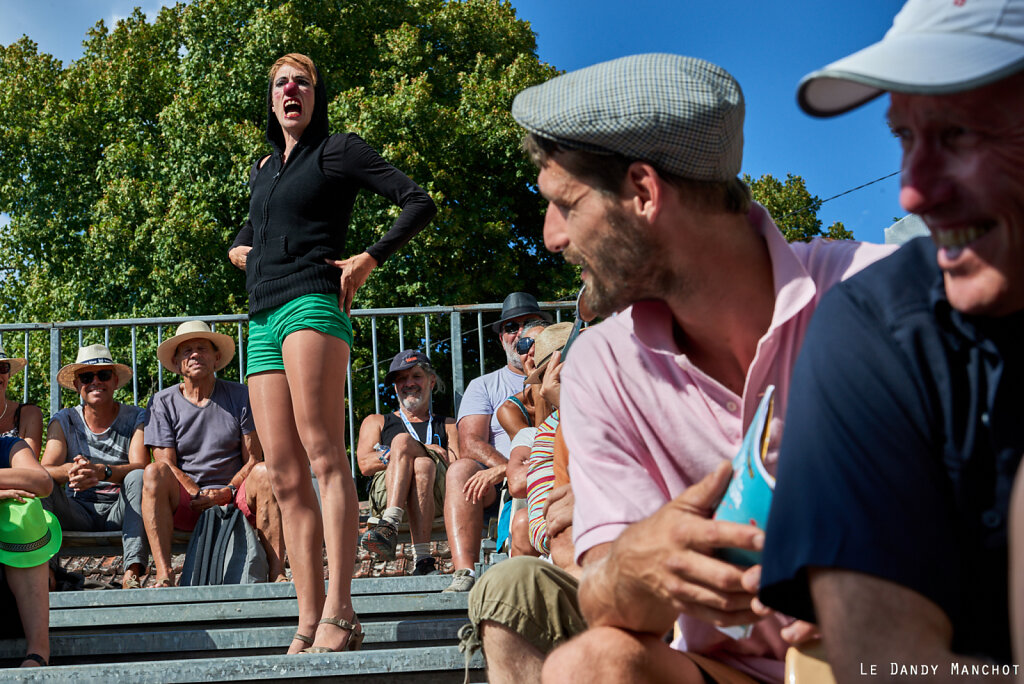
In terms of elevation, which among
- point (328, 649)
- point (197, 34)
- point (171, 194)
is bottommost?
point (328, 649)

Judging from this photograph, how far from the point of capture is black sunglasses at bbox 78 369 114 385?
6766 mm

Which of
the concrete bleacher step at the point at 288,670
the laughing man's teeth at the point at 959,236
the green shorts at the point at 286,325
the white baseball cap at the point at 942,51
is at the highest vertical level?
the green shorts at the point at 286,325

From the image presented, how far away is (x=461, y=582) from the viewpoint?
456 cm

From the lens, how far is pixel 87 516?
5.91 meters

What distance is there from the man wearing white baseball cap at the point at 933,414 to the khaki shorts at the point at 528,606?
1.01 m

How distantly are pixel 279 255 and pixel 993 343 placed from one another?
2966 mm

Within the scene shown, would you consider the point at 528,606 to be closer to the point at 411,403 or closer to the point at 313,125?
the point at 313,125

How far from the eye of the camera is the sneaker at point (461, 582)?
4.53 meters

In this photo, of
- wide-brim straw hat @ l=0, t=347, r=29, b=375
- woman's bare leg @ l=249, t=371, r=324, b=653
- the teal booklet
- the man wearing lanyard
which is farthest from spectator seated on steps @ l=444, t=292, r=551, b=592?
the teal booklet

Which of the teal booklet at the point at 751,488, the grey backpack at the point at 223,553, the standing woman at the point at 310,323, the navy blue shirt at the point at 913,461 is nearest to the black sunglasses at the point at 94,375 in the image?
the grey backpack at the point at 223,553

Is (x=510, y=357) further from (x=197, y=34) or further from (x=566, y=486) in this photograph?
(x=197, y=34)

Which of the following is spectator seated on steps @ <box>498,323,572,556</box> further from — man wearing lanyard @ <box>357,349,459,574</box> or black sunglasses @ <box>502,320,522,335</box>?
black sunglasses @ <box>502,320,522,335</box>

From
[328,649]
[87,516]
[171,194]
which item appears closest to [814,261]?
[328,649]

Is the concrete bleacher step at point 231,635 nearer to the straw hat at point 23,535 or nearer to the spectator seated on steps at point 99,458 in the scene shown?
the straw hat at point 23,535
